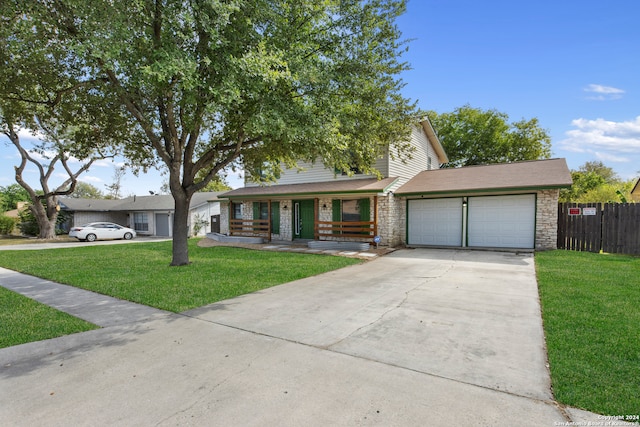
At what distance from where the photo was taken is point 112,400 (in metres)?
3.00

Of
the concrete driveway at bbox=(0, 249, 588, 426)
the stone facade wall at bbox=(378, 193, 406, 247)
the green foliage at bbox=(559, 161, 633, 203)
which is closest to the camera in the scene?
the concrete driveway at bbox=(0, 249, 588, 426)

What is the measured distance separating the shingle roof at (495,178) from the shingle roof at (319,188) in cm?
137

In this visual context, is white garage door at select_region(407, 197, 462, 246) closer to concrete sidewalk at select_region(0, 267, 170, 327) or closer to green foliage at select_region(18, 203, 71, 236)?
concrete sidewalk at select_region(0, 267, 170, 327)

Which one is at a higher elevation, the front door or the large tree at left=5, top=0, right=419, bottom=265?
the large tree at left=5, top=0, right=419, bottom=265

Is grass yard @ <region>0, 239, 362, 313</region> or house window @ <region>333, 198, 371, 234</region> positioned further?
house window @ <region>333, 198, 371, 234</region>

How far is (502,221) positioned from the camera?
1338cm

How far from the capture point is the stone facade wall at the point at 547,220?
12256mm

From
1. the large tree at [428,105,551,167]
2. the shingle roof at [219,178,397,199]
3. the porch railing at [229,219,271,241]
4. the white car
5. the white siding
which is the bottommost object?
the white car

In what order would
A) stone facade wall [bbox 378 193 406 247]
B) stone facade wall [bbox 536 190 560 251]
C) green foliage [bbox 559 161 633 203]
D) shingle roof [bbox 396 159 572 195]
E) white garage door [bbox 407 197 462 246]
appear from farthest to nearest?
green foliage [bbox 559 161 633 203] → stone facade wall [bbox 378 193 406 247] → white garage door [bbox 407 197 462 246] → shingle roof [bbox 396 159 572 195] → stone facade wall [bbox 536 190 560 251]

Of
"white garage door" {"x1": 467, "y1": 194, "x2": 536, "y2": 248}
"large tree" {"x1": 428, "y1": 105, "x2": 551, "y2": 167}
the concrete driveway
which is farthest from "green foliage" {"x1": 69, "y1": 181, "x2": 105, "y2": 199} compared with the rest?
the concrete driveway

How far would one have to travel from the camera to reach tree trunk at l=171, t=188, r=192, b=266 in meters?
10.0

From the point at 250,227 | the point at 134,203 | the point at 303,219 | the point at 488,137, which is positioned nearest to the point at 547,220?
the point at 303,219

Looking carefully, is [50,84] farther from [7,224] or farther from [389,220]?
[7,224]

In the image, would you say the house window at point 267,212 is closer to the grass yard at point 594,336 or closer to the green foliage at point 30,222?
the grass yard at point 594,336
